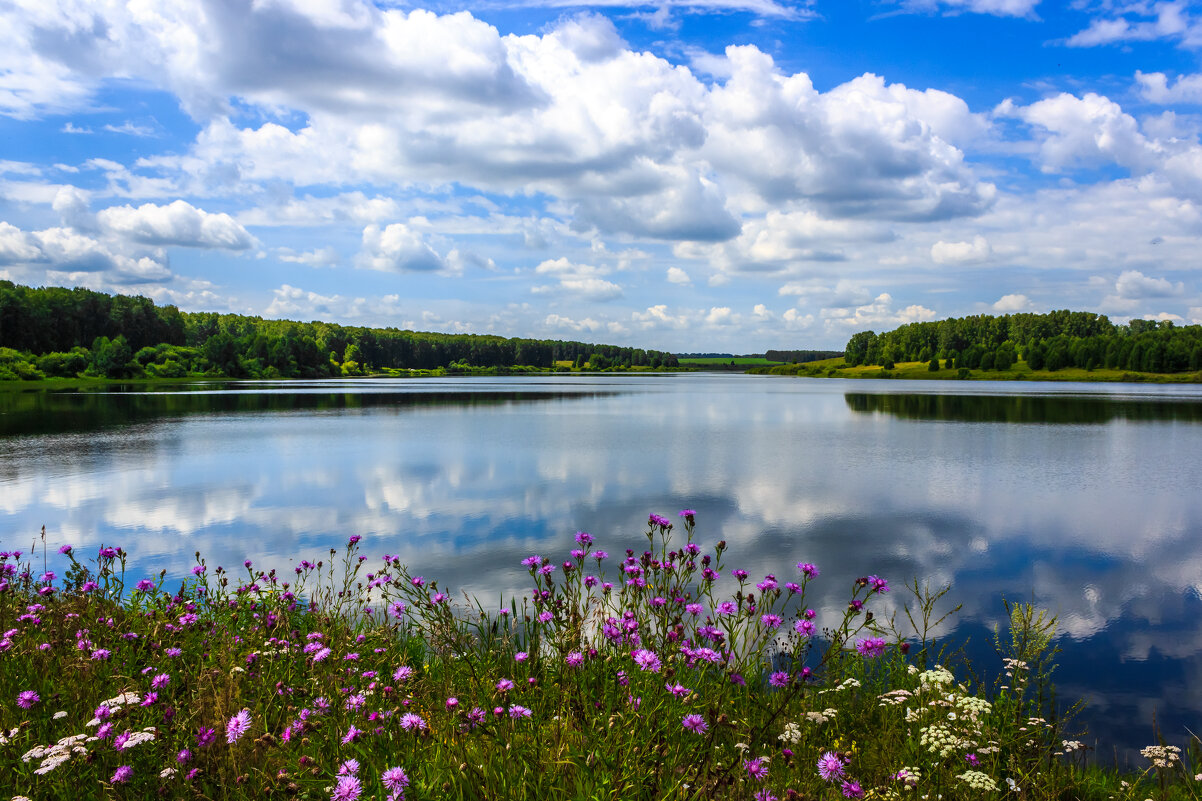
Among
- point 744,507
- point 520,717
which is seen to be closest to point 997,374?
point 744,507

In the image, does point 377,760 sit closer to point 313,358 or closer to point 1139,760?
point 1139,760

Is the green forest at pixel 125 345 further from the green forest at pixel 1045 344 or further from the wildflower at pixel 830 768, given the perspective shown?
the green forest at pixel 1045 344

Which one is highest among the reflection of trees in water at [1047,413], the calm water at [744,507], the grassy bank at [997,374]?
the grassy bank at [997,374]

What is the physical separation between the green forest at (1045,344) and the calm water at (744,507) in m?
127

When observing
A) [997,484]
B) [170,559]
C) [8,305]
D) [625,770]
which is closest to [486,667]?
[625,770]

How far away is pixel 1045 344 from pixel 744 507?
16437 cm

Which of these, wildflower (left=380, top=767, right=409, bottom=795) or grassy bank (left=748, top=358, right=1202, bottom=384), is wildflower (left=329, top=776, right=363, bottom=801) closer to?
wildflower (left=380, top=767, right=409, bottom=795)

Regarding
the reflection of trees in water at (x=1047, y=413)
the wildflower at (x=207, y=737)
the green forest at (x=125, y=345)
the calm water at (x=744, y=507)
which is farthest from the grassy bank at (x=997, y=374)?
the wildflower at (x=207, y=737)

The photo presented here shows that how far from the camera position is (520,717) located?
3799 millimetres

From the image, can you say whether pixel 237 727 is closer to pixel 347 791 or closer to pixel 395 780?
pixel 347 791

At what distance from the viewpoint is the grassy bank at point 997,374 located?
11931cm

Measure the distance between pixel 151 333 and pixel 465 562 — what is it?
13710 cm

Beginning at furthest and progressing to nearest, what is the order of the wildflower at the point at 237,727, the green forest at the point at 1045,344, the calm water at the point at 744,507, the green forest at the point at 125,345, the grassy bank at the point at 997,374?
the green forest at the point at 1045,344, the grassy bank at the point at 997,374, the green forest at the point at 125,345, the calm water at the point at 744,507, the wildflower at the point at 237,727

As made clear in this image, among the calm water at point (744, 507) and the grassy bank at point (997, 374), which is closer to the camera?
the calm water at point (744, 507)
